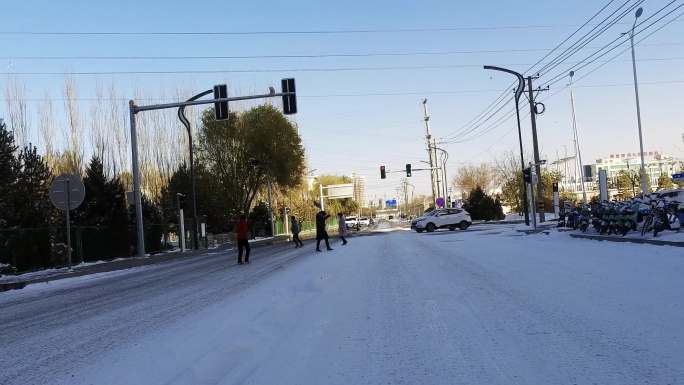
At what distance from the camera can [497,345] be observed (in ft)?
19.7

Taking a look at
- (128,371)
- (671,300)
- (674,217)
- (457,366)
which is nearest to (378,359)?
(457,366)

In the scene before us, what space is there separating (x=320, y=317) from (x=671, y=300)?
4704 mm

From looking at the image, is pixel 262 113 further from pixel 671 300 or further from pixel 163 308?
pixel 671 300

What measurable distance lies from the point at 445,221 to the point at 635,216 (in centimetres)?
2262

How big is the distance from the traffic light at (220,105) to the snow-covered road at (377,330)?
11.7 m

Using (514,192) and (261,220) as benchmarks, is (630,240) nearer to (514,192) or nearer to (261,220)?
(261,220)

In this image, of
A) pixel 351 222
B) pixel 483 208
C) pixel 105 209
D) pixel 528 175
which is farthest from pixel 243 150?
pixel 528 175

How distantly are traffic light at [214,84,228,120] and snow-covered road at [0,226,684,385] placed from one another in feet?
38.3

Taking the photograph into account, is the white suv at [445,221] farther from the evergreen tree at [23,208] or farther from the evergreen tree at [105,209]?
the evergreen tree at [23,208]

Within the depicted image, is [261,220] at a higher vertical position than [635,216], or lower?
higher

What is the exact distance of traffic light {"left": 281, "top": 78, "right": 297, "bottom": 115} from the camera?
22.9 metres

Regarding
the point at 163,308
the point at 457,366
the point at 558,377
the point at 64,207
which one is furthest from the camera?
the point at 64,207

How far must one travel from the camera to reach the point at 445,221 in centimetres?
4194

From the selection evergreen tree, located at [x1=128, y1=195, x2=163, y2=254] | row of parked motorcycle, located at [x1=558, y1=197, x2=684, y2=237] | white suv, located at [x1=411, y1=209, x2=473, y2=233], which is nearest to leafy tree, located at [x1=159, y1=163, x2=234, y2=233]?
evergreen tree, located at [x1=128, y1=195, x2=163, y2=254]
